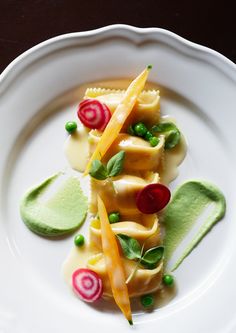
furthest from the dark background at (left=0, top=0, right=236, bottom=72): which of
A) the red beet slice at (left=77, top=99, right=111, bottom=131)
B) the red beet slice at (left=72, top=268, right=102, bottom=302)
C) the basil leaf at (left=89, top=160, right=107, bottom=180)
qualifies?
the red beet slice at (left=72, top=268, right=102, bottom=302)

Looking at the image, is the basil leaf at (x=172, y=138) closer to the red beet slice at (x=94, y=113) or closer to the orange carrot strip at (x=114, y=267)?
the red beet slice at (x=94, y=113)

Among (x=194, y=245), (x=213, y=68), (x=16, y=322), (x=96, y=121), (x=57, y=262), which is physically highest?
(x=213, y=68)

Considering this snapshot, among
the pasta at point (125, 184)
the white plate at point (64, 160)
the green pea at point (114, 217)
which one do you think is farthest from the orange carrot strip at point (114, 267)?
the white plate at point (64, 160)

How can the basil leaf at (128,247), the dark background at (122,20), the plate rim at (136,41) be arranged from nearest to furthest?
the basil leaf at (128,247) < the plate rim at (136,41) < the dark background at (122,20)

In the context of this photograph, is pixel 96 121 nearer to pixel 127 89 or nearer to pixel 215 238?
pixel 127 89

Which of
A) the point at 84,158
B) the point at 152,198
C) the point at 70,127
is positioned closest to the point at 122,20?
the point at 70,127

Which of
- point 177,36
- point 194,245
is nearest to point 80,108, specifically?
point 177,36

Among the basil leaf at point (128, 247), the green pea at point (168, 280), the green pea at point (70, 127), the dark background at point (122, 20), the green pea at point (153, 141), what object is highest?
the dark background at point (122, 20)
